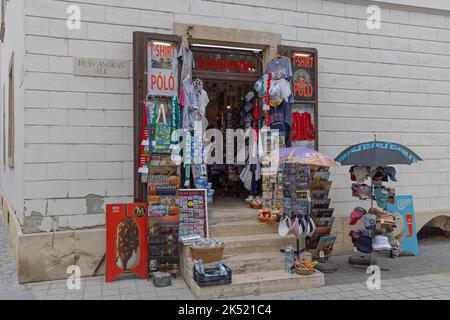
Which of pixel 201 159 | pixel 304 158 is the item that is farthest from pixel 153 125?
pixel 304 158

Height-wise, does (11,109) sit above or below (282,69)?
below

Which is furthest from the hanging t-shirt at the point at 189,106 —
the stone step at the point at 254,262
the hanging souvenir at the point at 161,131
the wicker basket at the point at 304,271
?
the wicker basket at the point at 304,271

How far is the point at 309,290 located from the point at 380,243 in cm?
152

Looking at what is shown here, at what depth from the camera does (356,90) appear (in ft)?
25.3

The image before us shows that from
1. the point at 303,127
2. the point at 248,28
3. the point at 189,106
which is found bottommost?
the point at 303,127

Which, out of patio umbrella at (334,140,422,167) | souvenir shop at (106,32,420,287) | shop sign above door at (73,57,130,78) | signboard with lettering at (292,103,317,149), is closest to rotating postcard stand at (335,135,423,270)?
patio umbrella at (334,140,422,167)

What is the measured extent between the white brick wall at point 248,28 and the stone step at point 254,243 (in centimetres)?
171

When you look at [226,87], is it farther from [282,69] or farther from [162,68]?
[162,68]

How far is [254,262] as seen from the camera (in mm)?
5695

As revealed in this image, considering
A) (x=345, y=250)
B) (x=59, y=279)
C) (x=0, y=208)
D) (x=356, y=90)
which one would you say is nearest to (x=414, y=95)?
(x=356, y=90)

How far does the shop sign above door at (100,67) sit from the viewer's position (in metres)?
5.95

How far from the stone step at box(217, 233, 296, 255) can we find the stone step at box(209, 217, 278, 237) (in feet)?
0.30
